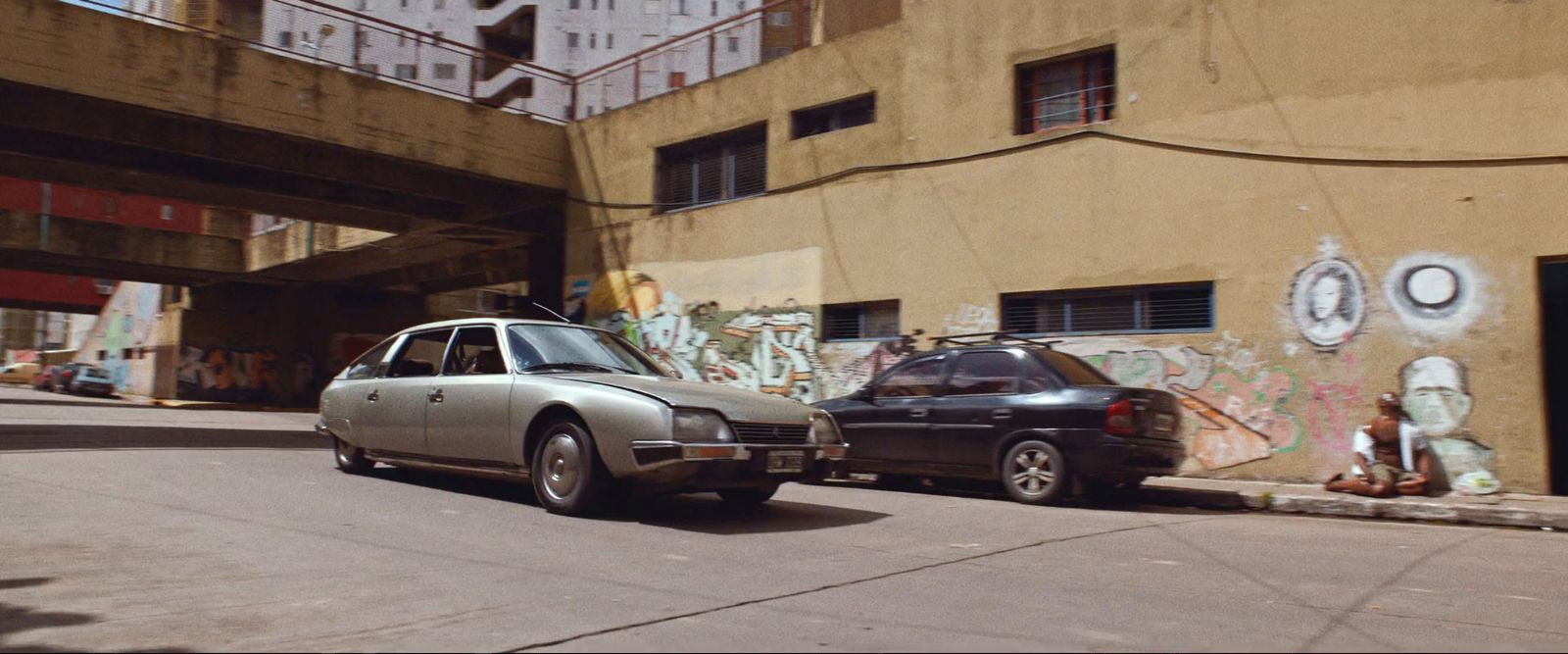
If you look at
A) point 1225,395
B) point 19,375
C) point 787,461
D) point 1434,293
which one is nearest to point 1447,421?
point 1434,293

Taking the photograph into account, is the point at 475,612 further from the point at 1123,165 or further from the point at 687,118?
the point at 687,118

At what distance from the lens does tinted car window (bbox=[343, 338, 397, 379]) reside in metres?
9.23

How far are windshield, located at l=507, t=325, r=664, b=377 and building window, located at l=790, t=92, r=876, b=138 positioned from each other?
8471 mm

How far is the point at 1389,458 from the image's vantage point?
1010cm

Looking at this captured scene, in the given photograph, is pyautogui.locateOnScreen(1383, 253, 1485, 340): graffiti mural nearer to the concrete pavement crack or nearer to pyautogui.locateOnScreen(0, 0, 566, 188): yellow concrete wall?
the concrete pavement crack

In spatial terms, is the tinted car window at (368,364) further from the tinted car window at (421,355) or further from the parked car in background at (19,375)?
the parked car in background at (19,375)

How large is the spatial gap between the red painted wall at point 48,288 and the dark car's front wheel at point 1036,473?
4356 centimetres

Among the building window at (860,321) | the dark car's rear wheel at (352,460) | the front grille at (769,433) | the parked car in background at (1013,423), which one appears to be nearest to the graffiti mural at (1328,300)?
the parked car in background at (1013,423)

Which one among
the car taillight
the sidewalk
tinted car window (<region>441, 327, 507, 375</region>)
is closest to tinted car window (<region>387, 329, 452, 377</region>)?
tinted car window (<region>441, 327, 507, 375</region>)

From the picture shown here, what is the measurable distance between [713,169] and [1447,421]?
1188cm

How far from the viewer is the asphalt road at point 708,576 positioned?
3.98 metres

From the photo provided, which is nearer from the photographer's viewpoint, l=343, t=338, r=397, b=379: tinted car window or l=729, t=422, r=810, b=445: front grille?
l=729, t=422, r=810, b=445: front grille

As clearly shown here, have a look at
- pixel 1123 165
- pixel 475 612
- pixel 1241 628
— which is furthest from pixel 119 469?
pixel 1123 165

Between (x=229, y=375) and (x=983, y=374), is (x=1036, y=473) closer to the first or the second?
(x=983, y=374)
